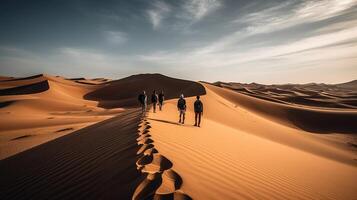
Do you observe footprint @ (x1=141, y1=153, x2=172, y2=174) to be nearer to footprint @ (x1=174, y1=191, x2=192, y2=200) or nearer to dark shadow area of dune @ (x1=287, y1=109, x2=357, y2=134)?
footprint @ (x1=174, y1=191, x2=192, y2=200)

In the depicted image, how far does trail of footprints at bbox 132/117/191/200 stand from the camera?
298 centimetres

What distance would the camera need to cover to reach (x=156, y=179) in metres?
3.35

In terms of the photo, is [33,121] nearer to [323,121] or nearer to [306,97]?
[323,121]

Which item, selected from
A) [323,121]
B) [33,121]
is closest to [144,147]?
[33,121]

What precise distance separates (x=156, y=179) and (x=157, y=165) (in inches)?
25.6

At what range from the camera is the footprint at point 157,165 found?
3.72m

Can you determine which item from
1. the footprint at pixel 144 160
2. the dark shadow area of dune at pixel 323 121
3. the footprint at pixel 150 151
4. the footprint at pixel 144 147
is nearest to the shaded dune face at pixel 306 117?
the dark shadow area of dune at pixel 323 121

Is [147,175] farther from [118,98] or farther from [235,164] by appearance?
[118,98]

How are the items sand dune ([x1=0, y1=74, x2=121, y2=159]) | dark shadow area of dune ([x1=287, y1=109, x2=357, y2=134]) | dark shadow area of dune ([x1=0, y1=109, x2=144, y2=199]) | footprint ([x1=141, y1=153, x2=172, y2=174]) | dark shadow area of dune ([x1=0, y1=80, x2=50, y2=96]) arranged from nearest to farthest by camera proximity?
dark shadow area of dune ([x1=0, y1=109, x2=144, y2=199]) < footprint ([x1=141, y1=153, x2=172, y2=174]) < sand dune ([x1=0, y1=74, x2=121, y2=159]) < dark shadow area of dune ([x1=287, y1=109, x2=357, y2=134]) < dark shadow area of dune ([x1=0, y1=80, x2=50, y2=96])

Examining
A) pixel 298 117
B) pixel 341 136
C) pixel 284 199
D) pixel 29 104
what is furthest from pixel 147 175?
pixel 298 117

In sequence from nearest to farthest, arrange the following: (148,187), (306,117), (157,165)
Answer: (148,187) → (157,165) → (306,117)

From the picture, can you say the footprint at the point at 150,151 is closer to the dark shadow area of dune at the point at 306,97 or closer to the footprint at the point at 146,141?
the footprint at the point at 146,141

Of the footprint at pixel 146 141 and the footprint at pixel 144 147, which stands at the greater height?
the footprint at pixel 144 147

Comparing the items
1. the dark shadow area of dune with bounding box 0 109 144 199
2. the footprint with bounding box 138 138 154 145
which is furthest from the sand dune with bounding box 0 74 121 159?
the footprint with bounding box 138 138 154 145
